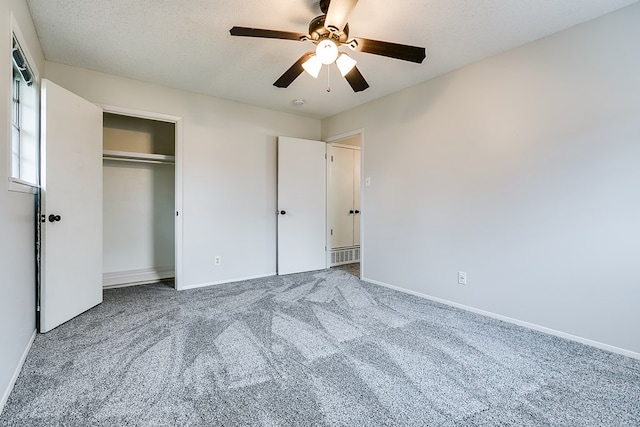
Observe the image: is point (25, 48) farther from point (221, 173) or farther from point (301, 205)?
point (301, 205)

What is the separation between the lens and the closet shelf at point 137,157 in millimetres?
3449

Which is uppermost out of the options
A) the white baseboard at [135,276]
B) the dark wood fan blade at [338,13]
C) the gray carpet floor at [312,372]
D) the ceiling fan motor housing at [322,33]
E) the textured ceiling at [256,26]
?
the textured ceiling at [256,26]

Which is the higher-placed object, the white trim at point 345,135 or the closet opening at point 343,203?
the white trim at point 345,135

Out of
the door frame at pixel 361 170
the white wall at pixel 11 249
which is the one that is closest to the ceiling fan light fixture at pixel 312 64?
the white wall at pixel 11 249

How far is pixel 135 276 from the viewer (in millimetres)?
3789

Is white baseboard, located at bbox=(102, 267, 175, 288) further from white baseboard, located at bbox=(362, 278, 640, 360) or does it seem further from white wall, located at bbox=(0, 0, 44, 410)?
white baseboard, located at bbox=(362, 278, 640, 360)

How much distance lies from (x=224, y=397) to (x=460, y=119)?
3.02 meters

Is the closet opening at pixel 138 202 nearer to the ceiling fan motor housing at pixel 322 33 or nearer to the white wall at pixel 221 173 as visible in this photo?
the white wall at pixel 221 173

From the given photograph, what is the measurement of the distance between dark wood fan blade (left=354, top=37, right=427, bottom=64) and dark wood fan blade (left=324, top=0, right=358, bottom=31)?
0.18m

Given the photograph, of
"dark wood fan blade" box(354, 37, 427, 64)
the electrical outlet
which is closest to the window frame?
"dark wood fan blade" box(354, 37, 427, 64)

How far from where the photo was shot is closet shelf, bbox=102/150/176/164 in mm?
3449

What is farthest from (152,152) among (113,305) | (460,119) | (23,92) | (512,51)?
(512,51)

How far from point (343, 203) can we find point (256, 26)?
10.4ft

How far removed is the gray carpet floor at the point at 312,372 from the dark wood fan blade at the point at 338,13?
84.0 inches
